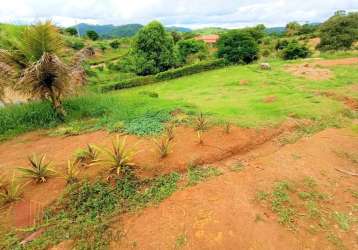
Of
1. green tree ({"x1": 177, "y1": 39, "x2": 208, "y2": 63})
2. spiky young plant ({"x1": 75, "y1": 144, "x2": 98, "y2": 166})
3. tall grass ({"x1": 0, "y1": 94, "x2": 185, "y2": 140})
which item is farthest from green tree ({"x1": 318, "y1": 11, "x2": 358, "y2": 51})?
spiky young plant ({"x1": 75, "y1": 144, "x2": 98, "y2": 166})

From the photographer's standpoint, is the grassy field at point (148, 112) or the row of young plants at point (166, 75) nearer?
the grassy field at point (148, 112)

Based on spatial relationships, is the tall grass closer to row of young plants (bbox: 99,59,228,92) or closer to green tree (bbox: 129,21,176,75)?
row of young plants (bbox: 99,59,228,92)

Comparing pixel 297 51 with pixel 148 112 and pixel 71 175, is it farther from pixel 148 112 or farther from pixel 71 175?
pixel 71 175

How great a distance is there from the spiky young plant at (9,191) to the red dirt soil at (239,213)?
1798 millimetres

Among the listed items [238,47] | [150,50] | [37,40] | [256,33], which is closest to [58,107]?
[37,40]

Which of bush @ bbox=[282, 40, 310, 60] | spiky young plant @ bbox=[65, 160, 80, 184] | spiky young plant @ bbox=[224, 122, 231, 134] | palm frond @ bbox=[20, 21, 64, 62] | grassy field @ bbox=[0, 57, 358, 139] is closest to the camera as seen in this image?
spiky young plant @ bbox=[65, 160, 80, 184]

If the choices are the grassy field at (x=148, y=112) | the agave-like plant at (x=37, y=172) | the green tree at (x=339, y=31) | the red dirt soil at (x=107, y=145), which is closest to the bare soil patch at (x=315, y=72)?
the grassy field at (x=148, y=112)

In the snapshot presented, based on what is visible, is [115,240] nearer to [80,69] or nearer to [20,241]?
[20,241]

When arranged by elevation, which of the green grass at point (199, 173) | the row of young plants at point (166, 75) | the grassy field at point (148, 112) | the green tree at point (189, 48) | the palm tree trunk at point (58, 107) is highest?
Answer: the green tree at point (189, 48)

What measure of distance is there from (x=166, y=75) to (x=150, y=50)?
258 centimetres

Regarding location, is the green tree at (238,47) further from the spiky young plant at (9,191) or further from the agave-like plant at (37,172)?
the spiky young plant at (9,191)

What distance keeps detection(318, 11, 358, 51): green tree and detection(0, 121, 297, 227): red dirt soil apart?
18.5 metres

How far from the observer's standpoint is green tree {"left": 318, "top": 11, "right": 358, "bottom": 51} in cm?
1941

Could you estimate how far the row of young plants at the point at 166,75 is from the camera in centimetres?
1755
